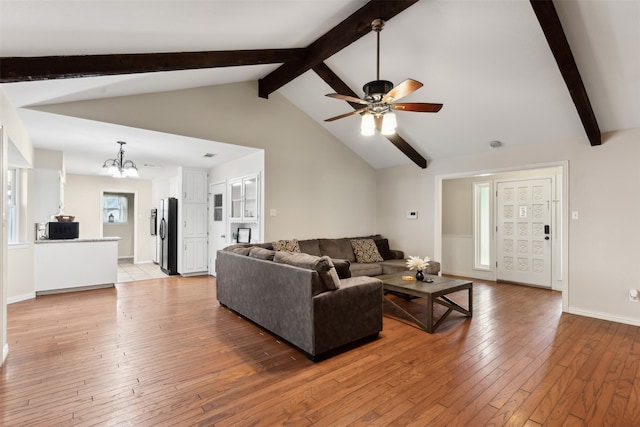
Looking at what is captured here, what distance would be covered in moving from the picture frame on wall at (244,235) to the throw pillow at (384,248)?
8.60ft

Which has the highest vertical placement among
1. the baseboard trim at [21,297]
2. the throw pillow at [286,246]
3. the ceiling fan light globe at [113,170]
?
the ceiling fan light globe at [113,170]

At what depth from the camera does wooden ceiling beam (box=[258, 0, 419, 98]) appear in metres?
3.20

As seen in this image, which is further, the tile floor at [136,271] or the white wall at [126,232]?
the white wall at [126,232]

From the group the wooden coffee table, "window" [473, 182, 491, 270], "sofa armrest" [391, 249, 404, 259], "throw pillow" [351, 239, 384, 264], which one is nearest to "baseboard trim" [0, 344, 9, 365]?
the wooden coffee table

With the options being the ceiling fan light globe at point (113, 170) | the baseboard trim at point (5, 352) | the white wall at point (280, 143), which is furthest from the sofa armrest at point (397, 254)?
the baseboard trim at point (5, 352)

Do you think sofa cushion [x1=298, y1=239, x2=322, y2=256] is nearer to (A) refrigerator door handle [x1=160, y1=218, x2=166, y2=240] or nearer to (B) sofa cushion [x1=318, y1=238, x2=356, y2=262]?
(B) sofa cushion [x1=318, y1=238, x2=356, y2=262]

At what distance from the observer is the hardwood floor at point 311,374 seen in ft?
6.66

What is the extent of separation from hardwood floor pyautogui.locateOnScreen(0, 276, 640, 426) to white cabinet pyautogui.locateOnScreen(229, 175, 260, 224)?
2172mm

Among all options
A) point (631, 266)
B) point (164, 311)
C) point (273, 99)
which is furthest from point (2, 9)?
point (631, 266)

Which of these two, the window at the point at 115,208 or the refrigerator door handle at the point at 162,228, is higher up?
the window at the point at 115,208

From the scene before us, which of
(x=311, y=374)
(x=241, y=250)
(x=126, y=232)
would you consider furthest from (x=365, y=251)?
(x=126, y=232)

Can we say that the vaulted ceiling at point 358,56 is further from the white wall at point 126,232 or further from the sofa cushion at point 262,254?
the white wall at point 126,232

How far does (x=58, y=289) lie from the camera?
17.0 feet

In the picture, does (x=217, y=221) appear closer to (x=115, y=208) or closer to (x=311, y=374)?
(x=115, y=208)
